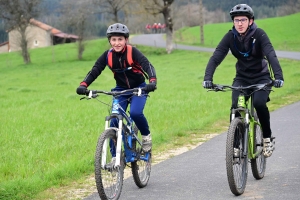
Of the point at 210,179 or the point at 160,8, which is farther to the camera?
the point at 160,8

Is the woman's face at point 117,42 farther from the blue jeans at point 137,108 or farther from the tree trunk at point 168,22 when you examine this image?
the tree trunk at point 168,22

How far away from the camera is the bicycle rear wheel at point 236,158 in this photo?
6395 mm

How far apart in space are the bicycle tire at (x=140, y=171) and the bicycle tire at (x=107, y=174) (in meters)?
0.54

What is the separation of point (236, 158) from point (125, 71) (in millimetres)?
1697

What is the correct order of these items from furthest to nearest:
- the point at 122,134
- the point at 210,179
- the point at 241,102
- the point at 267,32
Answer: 1. the point at 267,32
2. the point at 210,179
3. the point at 241,102
4. the point at 122,134

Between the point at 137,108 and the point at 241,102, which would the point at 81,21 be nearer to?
the point at 137,108

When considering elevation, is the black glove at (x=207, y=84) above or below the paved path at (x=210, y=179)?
above

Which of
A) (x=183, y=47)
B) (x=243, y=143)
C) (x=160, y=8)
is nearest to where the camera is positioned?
(x=243, y=143)

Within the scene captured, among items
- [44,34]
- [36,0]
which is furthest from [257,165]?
[44,34]

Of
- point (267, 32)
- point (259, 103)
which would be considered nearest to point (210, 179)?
point (259, 103)

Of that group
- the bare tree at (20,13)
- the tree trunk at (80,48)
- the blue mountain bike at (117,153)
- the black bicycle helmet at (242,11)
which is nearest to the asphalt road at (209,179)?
the blue mountain bike at (117,153)

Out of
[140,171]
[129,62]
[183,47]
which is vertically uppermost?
[129,62]

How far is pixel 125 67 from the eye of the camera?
7.23m

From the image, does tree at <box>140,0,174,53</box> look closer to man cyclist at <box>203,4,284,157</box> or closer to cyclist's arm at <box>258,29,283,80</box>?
man cyclist at <box>203,4,284,157</box>
